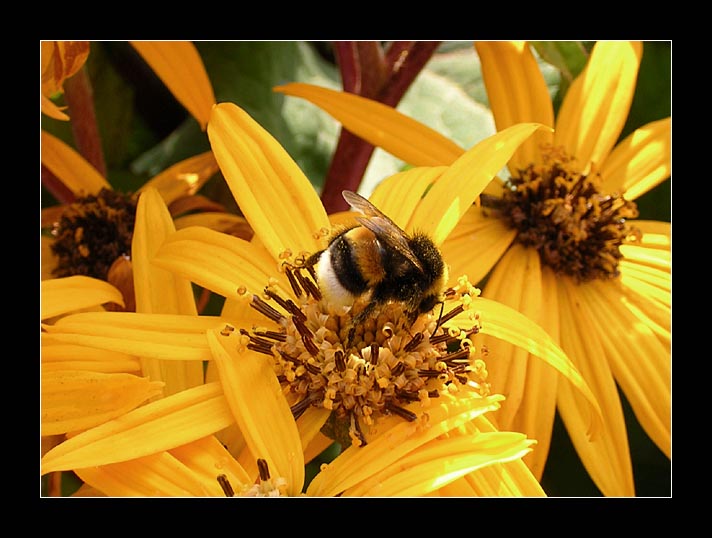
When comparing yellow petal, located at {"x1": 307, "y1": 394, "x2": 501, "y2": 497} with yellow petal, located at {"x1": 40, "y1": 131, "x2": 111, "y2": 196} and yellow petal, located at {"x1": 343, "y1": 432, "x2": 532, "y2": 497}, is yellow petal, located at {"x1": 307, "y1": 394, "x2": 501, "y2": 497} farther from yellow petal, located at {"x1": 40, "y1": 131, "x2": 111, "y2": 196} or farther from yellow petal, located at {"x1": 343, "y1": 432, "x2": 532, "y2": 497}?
yellow petal, located at {"x1": 40, "y1": 131, "x2": 111, "y2": 196}

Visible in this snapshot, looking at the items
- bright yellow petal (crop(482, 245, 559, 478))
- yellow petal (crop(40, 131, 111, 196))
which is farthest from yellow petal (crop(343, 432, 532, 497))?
yellow petal (crop(40, 131, 111, 196))

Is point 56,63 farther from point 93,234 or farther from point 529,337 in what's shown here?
point 529,337

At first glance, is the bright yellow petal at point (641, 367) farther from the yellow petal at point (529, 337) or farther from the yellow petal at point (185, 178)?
the yellow petal at point (185, 178)

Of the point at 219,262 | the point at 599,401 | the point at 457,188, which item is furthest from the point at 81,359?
the point at 599,401

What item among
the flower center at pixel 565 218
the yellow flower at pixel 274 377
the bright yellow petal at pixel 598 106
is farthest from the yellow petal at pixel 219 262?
the bright yellow petal at pixel 598 106
